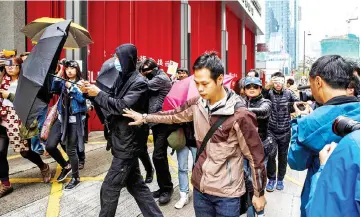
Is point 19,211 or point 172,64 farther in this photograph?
point 172,64

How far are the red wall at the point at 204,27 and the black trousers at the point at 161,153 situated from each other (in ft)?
40.8

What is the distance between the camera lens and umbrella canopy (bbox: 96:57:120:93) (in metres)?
3.39

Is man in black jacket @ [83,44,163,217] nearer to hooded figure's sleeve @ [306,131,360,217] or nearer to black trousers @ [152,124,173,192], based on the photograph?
black trousers @ [152,124,173,192]

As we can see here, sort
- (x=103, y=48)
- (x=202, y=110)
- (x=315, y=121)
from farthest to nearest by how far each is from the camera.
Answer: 1. (x=103, y=48)
2. (x=202, y=110)
3. (x=315, y=121)

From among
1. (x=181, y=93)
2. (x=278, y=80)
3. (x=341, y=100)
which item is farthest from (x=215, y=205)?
(x=278, y=80)

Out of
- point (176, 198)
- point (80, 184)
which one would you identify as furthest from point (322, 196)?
point (80, 184)

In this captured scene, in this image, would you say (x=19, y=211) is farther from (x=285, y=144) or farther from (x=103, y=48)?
(x=103, y=48)

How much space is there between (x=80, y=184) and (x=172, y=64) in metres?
4.32

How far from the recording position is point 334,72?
5.89 feet

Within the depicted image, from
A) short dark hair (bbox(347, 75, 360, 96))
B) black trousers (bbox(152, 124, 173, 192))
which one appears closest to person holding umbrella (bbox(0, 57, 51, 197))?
black trousers (bbox(152, 124, 173, 192))

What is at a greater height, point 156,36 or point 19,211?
point 156,36

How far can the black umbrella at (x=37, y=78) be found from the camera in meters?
2.82

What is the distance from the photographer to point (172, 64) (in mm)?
8547

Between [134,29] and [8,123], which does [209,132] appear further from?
[134,29]
